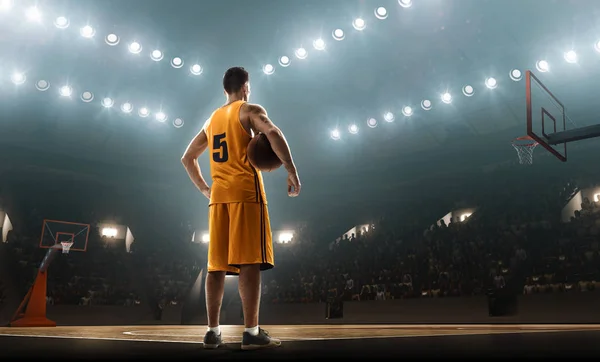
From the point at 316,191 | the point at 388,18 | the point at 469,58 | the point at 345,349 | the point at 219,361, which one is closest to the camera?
the point at 219,361

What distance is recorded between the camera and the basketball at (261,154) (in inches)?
116

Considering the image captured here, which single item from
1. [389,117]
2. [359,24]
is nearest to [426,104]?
[389,117]

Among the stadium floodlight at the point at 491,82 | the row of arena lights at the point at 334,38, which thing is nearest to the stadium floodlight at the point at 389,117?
the stadium floodlight at the point at 491,82

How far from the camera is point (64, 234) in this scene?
1405cm

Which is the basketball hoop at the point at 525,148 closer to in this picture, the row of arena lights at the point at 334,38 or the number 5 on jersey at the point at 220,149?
the row of arena lights at the point at 334,38

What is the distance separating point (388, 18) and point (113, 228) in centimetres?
1175

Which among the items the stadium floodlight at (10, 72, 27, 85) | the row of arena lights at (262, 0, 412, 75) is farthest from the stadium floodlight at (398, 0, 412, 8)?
the stadium floodlight at (10, 72, 27, 85)

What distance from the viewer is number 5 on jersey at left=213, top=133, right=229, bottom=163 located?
307 centimetres

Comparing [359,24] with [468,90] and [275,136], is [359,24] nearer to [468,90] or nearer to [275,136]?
[468,90]

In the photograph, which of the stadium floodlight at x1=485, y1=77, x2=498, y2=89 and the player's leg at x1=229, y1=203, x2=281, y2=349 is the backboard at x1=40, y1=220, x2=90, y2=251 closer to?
the stadium floodlight at x1=485, y1=77, x2=498, y2=89

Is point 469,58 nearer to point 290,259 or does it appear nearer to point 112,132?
point 290,259

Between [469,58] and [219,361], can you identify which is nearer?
[219,361]

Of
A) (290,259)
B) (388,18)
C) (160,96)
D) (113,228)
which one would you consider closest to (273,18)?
(388,18)

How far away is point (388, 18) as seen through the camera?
10.4 m
